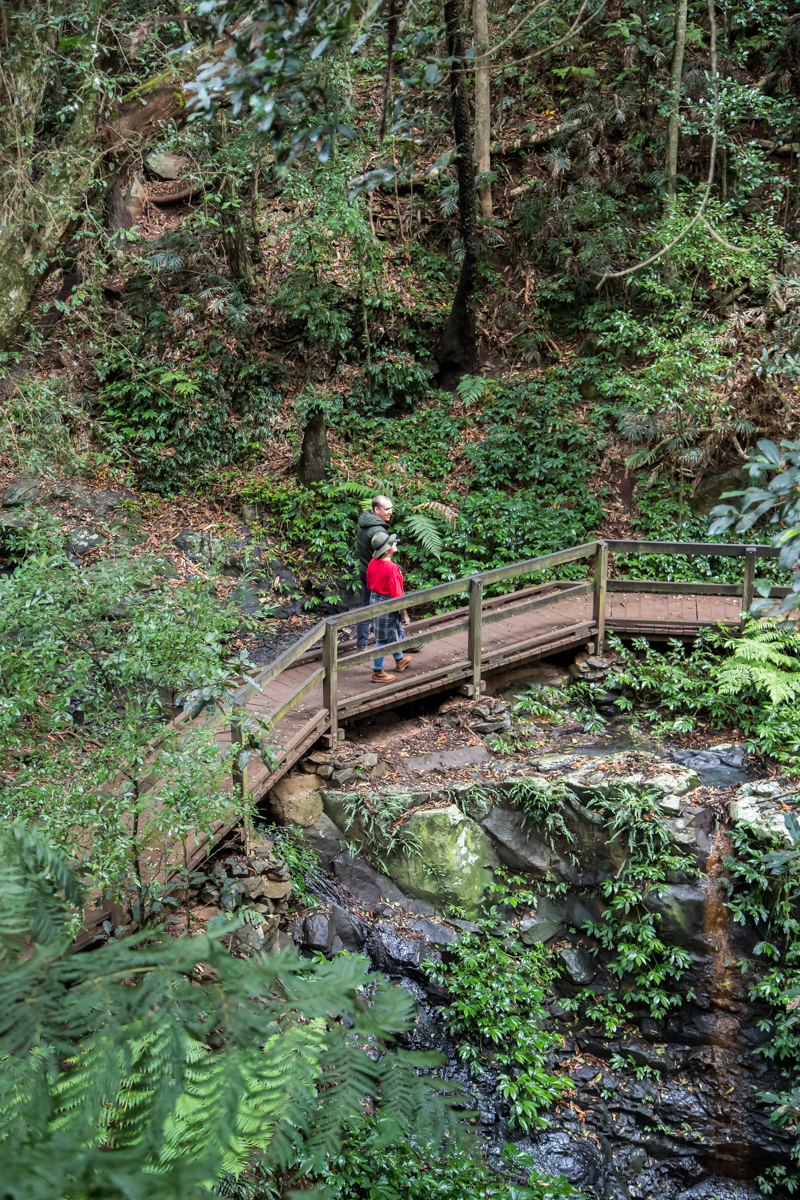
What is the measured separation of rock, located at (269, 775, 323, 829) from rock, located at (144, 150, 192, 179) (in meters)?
15.1

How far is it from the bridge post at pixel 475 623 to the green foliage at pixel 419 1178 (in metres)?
4.62

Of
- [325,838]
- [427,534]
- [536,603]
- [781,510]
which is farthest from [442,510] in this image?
[781,510]

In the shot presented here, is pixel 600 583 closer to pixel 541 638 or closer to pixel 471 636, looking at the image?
pixel 541 638

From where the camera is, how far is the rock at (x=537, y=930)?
732cm

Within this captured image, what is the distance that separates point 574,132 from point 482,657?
1207 cm

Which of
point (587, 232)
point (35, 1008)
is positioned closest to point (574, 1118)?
point (35, 1008)

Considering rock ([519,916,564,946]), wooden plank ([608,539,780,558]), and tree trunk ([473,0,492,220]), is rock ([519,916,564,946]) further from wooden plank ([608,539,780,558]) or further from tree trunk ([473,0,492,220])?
tree trunk ([473,0,492,220])

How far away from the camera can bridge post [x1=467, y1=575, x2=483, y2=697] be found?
351 inches

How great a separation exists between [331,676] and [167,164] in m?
15.0

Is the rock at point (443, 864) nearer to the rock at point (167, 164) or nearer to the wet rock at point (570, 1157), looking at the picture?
the wet rock at point (570, 1157)

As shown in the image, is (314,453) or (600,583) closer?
(600,583)

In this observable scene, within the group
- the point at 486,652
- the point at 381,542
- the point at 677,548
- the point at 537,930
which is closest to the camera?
the point at 537,930

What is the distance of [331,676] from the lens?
7918 millimetres

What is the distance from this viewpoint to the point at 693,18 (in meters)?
15.8
